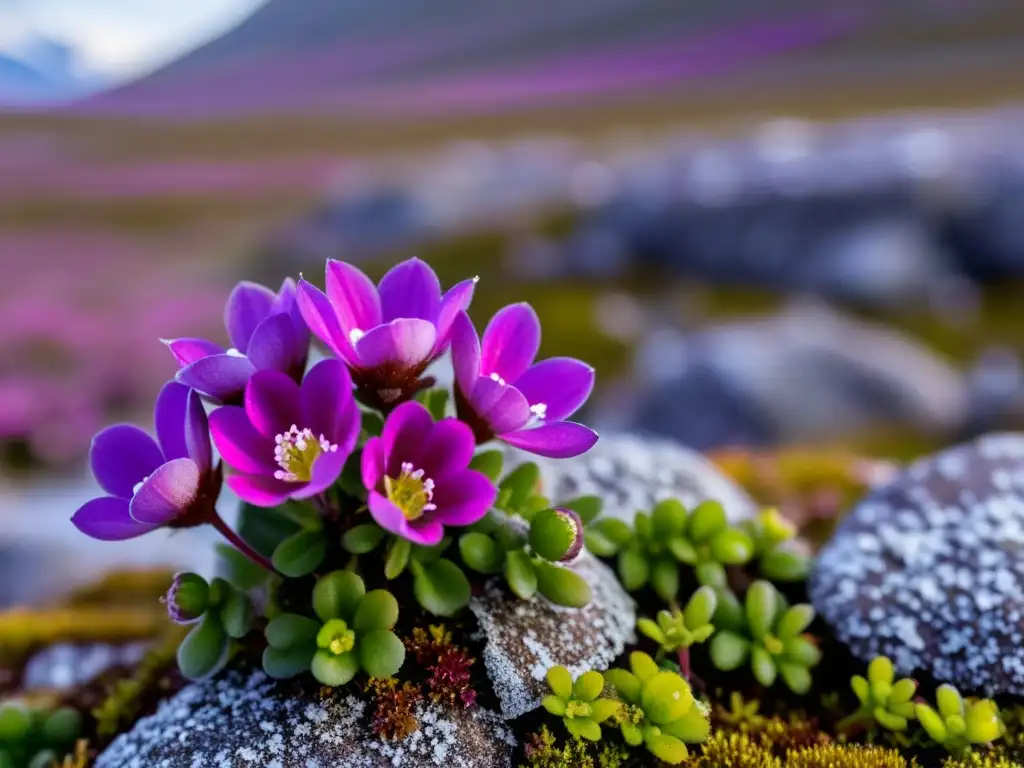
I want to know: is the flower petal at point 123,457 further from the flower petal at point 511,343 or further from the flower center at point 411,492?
the flower petal at point 511,343

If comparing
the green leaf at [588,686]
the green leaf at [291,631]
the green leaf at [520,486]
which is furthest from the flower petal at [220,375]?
the green leaf at [588,686]

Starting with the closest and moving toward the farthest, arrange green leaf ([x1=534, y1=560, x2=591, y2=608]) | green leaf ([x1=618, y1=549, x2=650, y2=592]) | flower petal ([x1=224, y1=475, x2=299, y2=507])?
flower petal ([x1=224, y1=475, x2=299, y2=507]) < green leaf ([x1=534, y1=560, x2=591, y2=608]) < green leaf ([x1=618, y1=549, x2=650, y2=592])

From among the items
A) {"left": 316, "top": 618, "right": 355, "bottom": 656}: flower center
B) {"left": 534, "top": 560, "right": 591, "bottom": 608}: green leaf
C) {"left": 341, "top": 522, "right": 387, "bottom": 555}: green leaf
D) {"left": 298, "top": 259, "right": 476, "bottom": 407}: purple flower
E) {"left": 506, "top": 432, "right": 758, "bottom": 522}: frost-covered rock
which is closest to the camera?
{"left": 298, "top": 259, "right": 476, "bottom": 407}: purple flower

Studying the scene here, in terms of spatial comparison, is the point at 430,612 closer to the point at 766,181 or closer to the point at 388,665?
the point at 388,665

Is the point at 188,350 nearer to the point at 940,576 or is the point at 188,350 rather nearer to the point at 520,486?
the point at 520,486

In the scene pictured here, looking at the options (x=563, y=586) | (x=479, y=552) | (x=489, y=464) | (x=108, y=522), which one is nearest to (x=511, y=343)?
(x=489, y=464)

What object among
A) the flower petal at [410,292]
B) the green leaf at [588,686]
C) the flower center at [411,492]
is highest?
the flower petal at [410,292]

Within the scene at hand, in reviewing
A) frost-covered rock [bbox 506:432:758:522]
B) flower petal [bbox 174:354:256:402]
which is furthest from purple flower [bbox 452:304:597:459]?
frost-covered rock [bbox 506:432:758:522]

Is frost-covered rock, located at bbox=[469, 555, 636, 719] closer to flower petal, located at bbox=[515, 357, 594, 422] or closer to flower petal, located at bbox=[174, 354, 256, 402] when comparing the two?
flower petal, located at bbox=[515, 357, 594, 422]
